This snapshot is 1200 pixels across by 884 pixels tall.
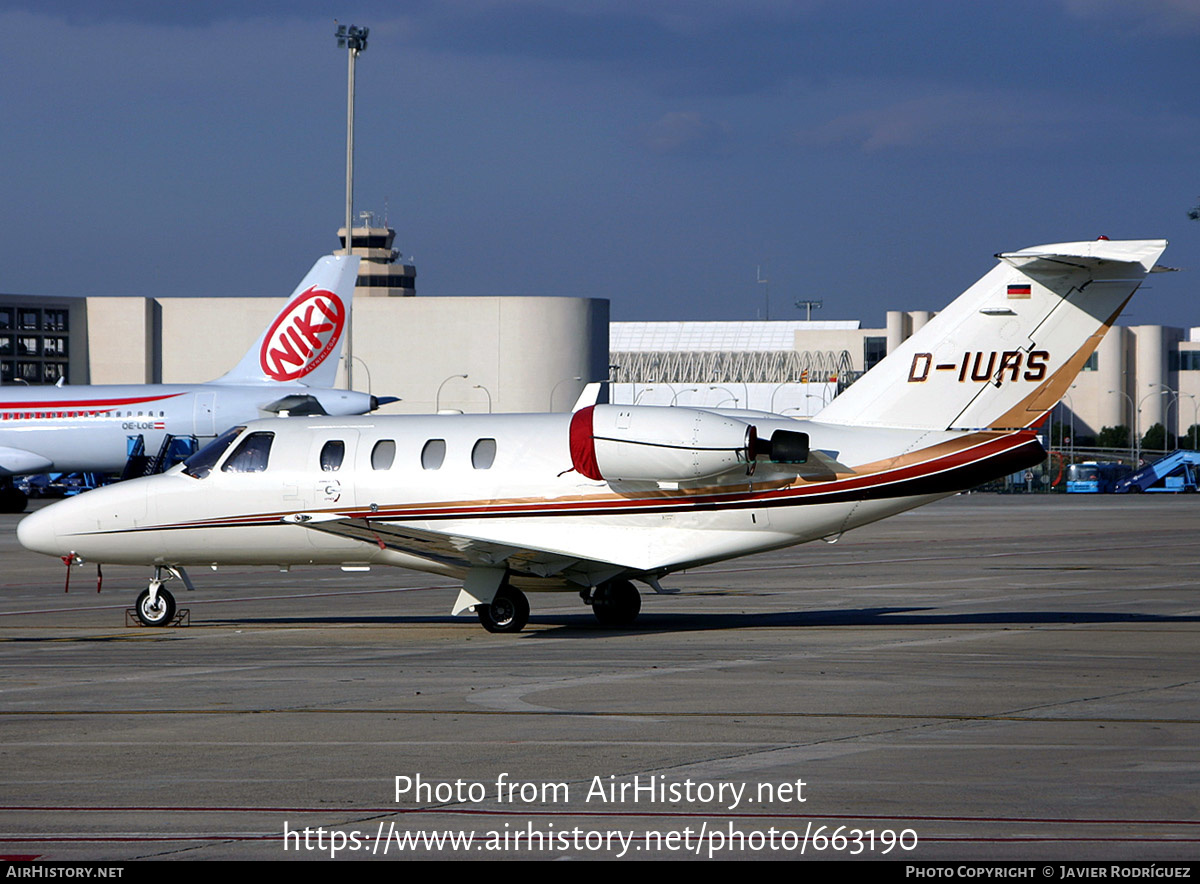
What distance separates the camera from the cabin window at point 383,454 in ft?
65.2

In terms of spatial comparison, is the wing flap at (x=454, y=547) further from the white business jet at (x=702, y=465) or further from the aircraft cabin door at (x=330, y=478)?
the aircraft cabin door at (x=330, y=478)

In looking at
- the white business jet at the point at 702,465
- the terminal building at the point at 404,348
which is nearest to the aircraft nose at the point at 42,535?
the white business jet at the point at 702,465

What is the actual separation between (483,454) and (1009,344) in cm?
722

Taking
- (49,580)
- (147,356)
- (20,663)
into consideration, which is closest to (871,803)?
(20,663)

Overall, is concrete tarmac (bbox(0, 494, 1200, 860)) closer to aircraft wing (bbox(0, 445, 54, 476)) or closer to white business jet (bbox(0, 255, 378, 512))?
white business jet (bbox(0, 255, 378, 512))

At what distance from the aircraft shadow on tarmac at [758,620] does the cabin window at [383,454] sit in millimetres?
2770

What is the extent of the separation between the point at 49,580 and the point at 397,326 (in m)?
91.5

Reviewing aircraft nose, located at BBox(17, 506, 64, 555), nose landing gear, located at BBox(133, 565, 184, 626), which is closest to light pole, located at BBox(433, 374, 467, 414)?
aircraft nose, located at BBox(17, 506, 64, 555)

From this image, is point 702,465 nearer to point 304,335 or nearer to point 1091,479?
point 304,335

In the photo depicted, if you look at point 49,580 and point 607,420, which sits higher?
point 607,420

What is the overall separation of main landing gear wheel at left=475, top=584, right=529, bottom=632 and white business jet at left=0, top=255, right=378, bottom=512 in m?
31.5

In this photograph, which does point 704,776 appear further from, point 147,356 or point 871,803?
point 147,356

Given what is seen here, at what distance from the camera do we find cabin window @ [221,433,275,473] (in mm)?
20375

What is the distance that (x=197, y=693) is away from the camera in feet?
45.9
